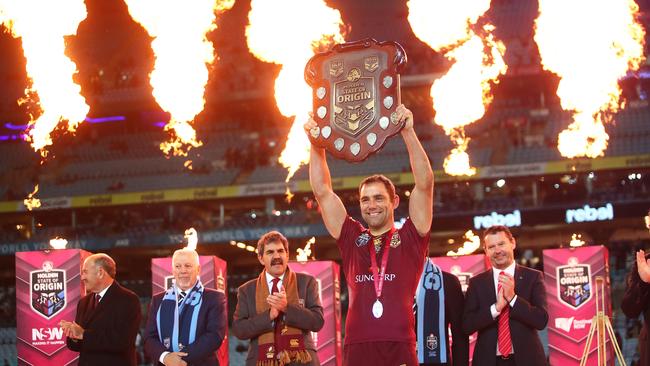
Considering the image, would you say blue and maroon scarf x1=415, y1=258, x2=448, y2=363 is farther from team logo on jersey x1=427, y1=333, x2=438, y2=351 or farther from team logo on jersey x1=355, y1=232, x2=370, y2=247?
team logo on jersey x1=355, y1=232, x2=370, y2=247

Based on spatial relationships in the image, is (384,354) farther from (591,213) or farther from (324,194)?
(591,213)

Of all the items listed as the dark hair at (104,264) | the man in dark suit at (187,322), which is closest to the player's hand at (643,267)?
the man in dark suit at (187,322)

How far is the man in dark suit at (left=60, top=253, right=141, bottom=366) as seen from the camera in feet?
25.7

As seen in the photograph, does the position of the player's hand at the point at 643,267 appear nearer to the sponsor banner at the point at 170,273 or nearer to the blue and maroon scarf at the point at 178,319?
the blue and maroon scarf at the point at 178,319

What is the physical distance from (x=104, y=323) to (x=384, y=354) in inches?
141

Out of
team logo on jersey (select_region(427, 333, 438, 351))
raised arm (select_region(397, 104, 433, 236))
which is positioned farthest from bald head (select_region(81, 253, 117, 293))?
raised arm (select_region(397, 104, 433, 236))

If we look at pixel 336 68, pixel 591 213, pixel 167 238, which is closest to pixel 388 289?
pixel 336 68

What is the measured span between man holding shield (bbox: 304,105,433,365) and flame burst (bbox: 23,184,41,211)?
26.8 metres

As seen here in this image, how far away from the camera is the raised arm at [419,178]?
522 centimetres

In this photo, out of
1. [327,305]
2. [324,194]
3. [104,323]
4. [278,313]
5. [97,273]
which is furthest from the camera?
[327,305]

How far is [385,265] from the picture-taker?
17.1 feet

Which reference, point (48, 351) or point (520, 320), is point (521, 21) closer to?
point (48, 351)

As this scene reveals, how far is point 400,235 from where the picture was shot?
17.4 ft

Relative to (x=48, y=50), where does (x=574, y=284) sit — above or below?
below
